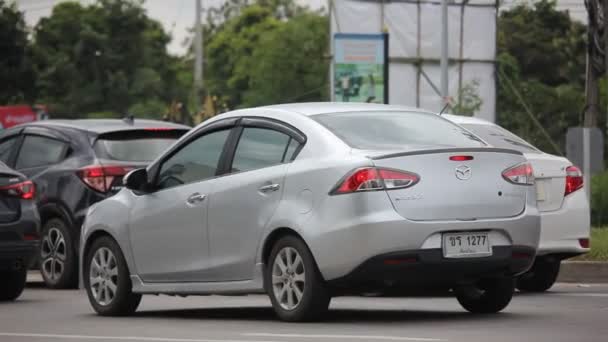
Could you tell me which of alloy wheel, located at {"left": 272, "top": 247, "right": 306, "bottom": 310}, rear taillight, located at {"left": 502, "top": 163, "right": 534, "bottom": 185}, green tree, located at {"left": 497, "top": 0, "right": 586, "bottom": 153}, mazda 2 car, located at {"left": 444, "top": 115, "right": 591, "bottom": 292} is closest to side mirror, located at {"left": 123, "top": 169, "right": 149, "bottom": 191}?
alloy wheel, located at {"left": 272, "top": 247, "right": 306, "bottom": 310}

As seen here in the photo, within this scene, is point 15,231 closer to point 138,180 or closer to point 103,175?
point 103,175

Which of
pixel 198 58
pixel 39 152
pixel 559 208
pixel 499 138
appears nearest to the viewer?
pixel 559 208

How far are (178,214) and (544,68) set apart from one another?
70005 millimetres

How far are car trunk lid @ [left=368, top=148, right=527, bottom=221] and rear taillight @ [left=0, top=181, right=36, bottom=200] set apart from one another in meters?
5.12

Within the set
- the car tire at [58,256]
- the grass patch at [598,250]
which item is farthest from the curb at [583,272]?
the car tire at [58,256]

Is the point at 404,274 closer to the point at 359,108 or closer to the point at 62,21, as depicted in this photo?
the point at 359,108

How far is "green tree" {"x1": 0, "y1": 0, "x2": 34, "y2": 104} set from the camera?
235 ft

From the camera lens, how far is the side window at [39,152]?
1684 cm

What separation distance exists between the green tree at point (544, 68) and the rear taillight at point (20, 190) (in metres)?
46.5

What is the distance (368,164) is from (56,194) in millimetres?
6548

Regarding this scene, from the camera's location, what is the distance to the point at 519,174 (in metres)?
11.3

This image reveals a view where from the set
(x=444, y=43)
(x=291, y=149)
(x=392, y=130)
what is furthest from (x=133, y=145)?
(x=444, y=43)

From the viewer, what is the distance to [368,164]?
10.7 m

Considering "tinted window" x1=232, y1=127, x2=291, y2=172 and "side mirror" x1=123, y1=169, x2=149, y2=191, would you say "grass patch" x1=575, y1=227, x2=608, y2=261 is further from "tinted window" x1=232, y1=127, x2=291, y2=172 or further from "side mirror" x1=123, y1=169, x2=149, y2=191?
"tinted window" x1=232, y1=127, x2=291, y2=172
